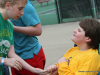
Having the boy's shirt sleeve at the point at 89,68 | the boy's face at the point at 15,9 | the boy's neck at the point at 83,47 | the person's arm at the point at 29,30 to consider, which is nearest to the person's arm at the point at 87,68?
the boy's shirt sleeve at the point at 89,68

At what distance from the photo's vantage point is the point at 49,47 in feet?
21.3

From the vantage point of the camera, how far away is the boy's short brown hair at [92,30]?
6.17 feet

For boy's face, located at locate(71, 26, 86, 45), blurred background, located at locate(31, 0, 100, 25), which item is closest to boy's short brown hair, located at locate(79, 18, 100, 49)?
boy's face, located at locate(71, 26, 86, 45)

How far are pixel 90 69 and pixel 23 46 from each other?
2.93 ft

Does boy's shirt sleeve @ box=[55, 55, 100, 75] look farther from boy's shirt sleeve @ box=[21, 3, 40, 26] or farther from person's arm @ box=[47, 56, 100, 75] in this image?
boy's shirt sleeve @ box=[21, 3, 40, 26]

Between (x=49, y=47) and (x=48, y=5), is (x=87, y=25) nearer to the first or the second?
(x=49, y=47)

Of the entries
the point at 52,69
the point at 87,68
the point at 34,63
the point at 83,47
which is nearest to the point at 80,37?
the point at 83,47

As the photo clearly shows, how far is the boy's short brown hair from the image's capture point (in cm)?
188

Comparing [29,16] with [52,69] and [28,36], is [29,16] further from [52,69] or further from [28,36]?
[52,69]

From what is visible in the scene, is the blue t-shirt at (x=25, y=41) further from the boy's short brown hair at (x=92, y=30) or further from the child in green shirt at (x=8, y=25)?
the boy's short brown hair at (x=92, y=30)

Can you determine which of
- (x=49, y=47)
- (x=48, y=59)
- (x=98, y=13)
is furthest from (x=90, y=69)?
(x=98, y=13)

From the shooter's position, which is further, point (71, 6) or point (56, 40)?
point (71, 6)

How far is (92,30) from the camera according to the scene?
188 cm

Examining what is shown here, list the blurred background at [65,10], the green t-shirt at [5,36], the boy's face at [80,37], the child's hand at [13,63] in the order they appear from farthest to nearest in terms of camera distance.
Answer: the blurred background at [65,10]
the boy's face at [80,37]
the green t-shirt at [5,36]
the child's hand at [13,63]
